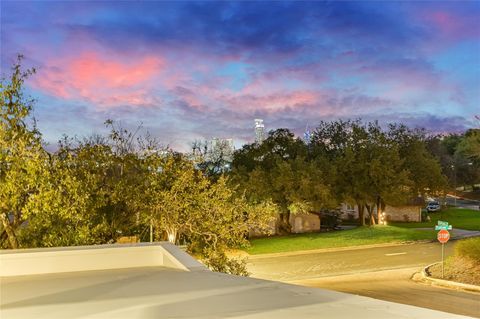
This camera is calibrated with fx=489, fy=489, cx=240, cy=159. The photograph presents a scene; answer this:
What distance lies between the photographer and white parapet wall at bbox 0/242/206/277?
26.1ft

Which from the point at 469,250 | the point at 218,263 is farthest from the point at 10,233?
the point at 469,250

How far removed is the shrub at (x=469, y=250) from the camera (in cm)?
2080

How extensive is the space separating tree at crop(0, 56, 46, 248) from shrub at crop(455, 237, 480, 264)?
58.3ft

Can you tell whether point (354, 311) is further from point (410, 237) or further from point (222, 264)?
point (410, 237)

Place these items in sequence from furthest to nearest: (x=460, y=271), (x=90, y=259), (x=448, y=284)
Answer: (x=460, y=271), (x=448, y=284), (x=90, y=259)

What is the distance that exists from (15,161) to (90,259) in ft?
12.6

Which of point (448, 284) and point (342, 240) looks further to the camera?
point (342, 240)

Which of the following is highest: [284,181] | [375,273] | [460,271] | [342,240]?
[284,181]

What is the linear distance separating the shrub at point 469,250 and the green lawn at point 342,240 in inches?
428

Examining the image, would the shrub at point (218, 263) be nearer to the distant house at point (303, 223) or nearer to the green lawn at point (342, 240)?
the green lawn at point (342, 240)

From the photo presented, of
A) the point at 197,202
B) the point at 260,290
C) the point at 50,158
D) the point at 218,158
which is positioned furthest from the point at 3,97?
the point at 218,158

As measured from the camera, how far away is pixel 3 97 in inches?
455

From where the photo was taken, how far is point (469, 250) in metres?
21.2

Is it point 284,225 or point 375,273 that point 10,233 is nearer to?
point 375,273
